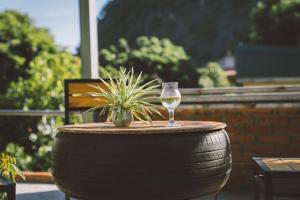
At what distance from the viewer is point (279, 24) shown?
2833 centimetres

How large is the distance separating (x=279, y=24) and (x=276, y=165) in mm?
27556

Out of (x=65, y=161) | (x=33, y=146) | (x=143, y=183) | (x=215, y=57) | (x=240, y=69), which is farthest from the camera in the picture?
(x=215, y=57)

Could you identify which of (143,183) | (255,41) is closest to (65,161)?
(143,183)

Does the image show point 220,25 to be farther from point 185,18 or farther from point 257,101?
point 257,101

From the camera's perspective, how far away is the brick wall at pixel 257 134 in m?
3.57

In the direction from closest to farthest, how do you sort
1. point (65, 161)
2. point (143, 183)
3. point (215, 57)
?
1. point (143, 183)
2. point (65, 161)
3. point (215, 57)

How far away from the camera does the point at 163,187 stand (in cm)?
192

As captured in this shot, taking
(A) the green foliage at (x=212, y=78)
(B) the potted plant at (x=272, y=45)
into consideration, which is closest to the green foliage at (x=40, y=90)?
(A) the green foliage at (x=212, y=78)

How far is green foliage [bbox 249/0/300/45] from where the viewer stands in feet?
92.2

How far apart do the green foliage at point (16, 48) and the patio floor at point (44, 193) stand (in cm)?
1283

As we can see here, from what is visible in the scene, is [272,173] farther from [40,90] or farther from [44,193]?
[40,90]

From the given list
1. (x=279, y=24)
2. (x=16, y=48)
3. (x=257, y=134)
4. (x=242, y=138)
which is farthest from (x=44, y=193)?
(x=279, y=24)

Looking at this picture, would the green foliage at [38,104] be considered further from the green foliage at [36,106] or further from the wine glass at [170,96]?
the wine glass at [170,96]

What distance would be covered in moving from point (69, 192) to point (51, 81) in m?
5.18
